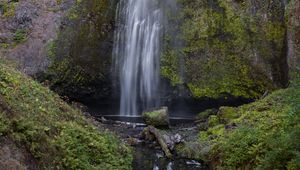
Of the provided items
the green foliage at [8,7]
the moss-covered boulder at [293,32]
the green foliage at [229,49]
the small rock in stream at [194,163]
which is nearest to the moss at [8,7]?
the green foliage at [8,7]

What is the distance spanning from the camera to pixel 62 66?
17250mm

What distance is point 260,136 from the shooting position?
8789 mm

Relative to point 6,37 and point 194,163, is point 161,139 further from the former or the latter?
point 6,37

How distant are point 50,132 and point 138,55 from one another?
371 inches

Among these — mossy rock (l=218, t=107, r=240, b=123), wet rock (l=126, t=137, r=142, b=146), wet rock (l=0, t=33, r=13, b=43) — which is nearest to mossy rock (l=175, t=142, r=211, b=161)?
wet rock (l=126, t=137, r=142, b=146)

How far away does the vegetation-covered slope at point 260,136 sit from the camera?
23.3ft

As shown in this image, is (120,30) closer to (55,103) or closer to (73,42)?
(73,42)

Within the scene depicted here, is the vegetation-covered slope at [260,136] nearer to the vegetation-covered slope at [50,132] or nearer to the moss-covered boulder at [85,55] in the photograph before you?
the vegetation-covered slope at [50,132]

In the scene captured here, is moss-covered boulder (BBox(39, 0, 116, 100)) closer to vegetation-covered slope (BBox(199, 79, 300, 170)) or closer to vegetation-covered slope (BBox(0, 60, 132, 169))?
vegetation-covered slope (BBox(199, 79, 300, 170))

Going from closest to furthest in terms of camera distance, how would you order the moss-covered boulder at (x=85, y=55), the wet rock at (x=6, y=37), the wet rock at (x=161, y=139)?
the wet rock at (x=161, y=139) < the moss-covered boulder at (x=85, y=55) < the wet rock at (x=6, y=37)

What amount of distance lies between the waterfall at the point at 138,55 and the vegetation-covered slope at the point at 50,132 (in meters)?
6.83

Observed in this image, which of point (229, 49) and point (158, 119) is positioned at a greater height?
point (229, 49)

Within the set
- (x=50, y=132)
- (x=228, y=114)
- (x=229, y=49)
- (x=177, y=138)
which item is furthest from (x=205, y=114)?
(x=50, y=132)

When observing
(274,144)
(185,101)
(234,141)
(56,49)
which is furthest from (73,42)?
(274,144)
